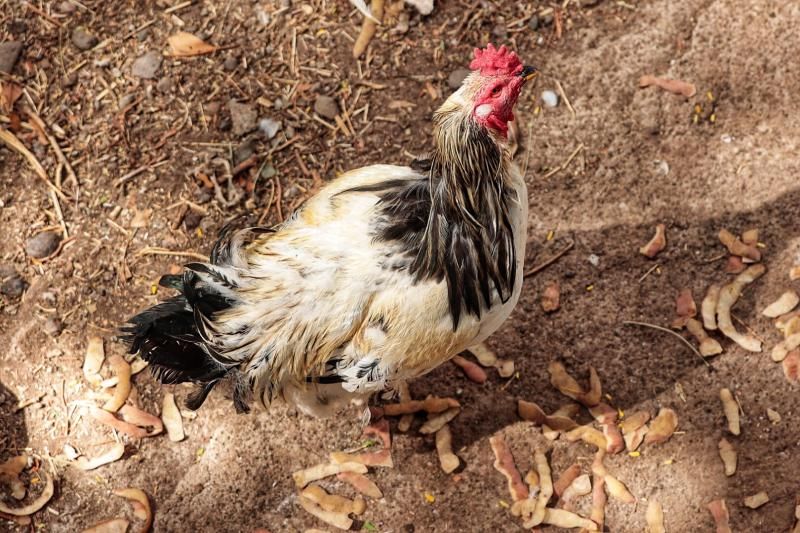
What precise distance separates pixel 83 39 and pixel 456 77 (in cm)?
211

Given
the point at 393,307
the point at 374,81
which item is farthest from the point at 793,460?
the point at 374,81

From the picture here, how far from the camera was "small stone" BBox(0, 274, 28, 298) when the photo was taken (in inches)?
143

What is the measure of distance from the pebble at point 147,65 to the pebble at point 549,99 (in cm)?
215

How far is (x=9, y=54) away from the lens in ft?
12.8

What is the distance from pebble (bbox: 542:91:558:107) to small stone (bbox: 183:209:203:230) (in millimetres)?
1979

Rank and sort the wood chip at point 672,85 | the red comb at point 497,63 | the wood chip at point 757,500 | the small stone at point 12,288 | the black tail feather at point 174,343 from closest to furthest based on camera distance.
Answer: the red comb at point 497,63, the black tail feather at point 174,343, the wood chip at point 757,500, the small stone at point 12,288, the wood chip at point 672,85

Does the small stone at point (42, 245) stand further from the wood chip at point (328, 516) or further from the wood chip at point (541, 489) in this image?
the wood chip at point (541, 489)

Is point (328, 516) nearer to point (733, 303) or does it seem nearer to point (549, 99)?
point (733, 303)

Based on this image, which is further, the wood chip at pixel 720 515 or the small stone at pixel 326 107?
the small stone at pixel 326 107

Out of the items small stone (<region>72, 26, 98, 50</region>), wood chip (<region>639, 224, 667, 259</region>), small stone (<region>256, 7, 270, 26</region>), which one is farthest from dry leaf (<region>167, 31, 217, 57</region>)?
wood chip (<region>639, 224, 667, 259</region>)

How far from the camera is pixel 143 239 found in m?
3.72

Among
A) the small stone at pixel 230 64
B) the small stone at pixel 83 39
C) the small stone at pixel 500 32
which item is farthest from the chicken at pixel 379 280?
the small stone at pixel 83 39

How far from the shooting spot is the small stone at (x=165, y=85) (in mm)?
3891

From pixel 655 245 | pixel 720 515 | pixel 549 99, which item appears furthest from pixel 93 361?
pixel 720 515
